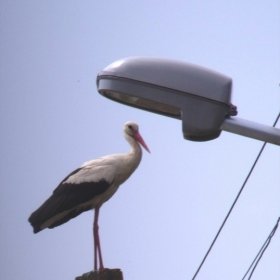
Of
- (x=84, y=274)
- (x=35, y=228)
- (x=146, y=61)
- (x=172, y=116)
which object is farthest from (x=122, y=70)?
(x=35, y=228)

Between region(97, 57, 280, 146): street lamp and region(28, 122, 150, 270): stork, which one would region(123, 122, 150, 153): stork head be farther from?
region(97, 57, 280, 146): street lamp

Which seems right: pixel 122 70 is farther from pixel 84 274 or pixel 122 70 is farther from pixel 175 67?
pixel 84 274

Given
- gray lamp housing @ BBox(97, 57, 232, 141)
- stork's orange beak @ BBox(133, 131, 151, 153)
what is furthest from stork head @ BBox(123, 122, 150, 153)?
gray lamp housing @ BBox(97, 57, 232, 141)

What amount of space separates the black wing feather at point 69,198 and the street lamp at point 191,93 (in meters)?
5.28

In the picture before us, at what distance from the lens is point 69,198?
778 centimetres

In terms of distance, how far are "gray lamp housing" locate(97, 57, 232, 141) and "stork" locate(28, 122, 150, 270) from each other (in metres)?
5.26

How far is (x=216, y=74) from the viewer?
2436 millimetres

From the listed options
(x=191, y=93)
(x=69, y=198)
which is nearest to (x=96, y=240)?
(x=69, y=198)

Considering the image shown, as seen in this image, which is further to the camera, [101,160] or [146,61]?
[101,160]

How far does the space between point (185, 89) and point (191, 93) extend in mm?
22

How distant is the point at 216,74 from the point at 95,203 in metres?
5.75

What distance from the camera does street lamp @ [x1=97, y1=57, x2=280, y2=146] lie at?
7.89ft

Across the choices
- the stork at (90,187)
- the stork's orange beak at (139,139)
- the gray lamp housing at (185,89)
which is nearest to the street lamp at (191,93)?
the gray lamp housing at (185,89)

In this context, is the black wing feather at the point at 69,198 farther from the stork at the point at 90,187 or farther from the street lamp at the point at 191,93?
the street lamp at the point at 191,93
